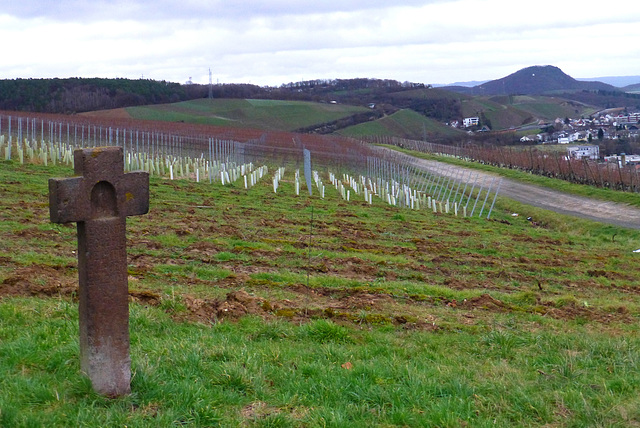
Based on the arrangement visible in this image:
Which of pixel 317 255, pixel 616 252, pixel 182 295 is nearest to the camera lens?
pixel 182 295

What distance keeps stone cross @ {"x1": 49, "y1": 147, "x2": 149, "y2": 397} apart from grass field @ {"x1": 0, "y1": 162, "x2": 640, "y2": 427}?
0.17 metres

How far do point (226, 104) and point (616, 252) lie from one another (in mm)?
92333

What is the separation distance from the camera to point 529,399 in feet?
15.8

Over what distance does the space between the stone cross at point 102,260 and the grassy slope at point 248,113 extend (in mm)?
82211

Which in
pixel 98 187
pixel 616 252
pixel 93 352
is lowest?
pixel 616 252

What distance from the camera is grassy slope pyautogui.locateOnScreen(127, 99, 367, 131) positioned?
3526 inches

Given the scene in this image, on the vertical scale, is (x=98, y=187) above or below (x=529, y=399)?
above

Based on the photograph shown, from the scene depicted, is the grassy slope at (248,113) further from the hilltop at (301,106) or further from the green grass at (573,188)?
the green grass at (573,188)

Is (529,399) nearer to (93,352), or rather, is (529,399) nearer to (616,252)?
(93,352)

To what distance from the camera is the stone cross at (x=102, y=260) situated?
173 inches

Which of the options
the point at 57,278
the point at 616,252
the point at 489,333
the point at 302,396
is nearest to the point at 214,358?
the point at 302,396

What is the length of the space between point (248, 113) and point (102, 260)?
332ft

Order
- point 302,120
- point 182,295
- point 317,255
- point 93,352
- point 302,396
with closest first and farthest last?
point 93,352 < point 302,396 < point 182,295 < point 317,255 < point 302,120

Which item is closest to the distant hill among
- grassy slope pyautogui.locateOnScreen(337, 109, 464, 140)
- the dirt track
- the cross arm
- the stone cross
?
grassy slope pyautogui.locateOnScreen(337, 109, 464, 140)
